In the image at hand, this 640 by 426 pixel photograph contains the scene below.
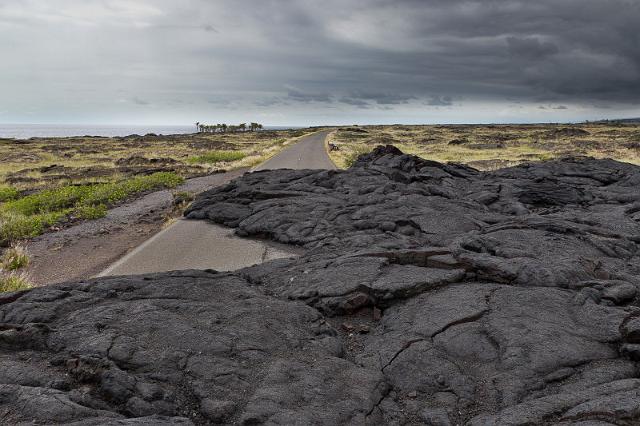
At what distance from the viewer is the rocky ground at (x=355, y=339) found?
202 inches

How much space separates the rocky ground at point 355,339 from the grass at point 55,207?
37.1ft

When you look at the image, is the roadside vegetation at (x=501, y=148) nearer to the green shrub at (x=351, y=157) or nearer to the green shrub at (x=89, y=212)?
the green shrub at (x=351, y=157)

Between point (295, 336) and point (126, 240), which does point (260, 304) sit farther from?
point (126, 240)

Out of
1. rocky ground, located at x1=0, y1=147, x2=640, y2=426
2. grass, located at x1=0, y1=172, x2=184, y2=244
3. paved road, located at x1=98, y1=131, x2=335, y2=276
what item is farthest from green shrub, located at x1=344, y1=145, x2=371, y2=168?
rocky ground, located at x1=0, y1=147, x2=640, y2=426

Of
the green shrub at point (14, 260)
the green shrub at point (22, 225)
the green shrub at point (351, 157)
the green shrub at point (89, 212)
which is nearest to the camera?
the green shrub at point (14, 260)

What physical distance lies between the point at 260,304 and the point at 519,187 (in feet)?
49.7

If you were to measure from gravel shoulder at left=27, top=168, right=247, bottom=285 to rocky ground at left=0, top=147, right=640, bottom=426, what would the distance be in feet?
17.2

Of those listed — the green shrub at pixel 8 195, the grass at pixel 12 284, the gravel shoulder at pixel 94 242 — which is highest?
the green shrub at pixel 8 195

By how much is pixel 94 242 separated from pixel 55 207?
7929 millimetres

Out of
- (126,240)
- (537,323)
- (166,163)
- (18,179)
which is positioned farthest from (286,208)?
(166,163)

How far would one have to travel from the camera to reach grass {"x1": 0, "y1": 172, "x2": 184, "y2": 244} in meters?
17.1

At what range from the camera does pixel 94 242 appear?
16.0 m

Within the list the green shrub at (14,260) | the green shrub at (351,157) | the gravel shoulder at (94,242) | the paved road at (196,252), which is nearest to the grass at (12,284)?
the gravel shoulder at (94,242)

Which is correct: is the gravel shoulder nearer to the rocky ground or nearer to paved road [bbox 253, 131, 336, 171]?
the rocky ground
